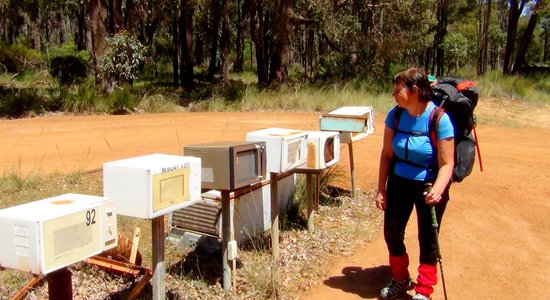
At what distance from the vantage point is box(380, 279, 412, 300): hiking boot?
4.54 metres

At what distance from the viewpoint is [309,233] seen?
5.89 meters

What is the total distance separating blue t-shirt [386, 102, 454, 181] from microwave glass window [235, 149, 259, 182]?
1043mm

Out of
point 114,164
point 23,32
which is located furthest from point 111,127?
point 23,32

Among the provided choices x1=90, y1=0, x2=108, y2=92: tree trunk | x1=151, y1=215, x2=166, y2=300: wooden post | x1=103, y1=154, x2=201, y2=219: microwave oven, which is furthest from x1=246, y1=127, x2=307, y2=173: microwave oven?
x1=90, y1=0, x2=108, y2=92: tree trunk

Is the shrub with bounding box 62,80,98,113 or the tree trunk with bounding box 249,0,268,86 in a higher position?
the tree trunk with bounding box 249,0,268,86

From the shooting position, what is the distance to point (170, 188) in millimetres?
3639

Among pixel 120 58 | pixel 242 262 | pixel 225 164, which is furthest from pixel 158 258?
pixel 120 58

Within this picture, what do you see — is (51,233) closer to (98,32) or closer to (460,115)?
(460,115)

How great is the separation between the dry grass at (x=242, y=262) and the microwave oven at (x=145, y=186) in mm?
1149

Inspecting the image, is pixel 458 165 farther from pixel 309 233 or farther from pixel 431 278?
pixel 309 233

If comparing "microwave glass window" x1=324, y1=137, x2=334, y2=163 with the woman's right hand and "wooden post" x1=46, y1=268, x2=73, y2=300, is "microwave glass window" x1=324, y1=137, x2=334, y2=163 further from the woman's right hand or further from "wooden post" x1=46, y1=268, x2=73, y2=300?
"wooden post" x1=46, y1=268, x2=73, y2=300

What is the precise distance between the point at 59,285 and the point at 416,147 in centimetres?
239

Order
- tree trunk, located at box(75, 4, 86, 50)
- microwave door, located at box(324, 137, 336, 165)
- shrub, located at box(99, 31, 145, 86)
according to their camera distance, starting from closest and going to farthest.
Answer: microwave door, located at box(324, 137, 336, 165) < shrub, located at box(99, 31, 145, 86) < tree trunk, located at box(75, 4, 86, 50)

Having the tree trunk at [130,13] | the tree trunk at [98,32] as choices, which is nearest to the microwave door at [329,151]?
the tree trunk at [98,32]
